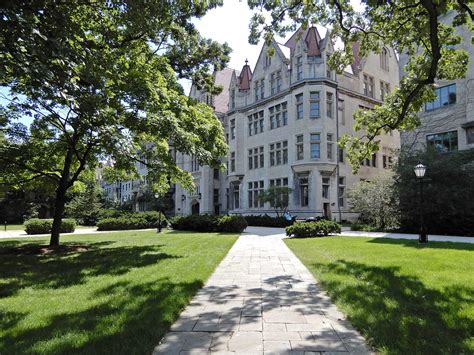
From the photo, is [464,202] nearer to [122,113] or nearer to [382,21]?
[382,21]

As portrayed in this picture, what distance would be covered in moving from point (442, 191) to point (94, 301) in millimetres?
20183

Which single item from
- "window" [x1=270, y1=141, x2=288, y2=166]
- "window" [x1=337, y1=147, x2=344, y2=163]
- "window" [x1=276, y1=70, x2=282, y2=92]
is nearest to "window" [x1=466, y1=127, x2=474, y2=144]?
"window" [x1=337, y1=147, x2=344, y2=163]

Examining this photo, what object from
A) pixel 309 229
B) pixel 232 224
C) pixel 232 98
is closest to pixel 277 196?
pixel 232 224

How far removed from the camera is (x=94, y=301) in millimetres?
6223

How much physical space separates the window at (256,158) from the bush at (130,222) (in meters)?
12.8

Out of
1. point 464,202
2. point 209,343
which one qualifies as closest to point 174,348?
point 209,343

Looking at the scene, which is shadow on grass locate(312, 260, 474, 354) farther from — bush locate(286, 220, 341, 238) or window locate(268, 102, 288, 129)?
window locate(268, 102, 288, 129)

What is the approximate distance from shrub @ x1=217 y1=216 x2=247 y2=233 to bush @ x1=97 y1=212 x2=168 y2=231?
1145 centimetres

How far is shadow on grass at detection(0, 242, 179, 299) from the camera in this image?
8195mm

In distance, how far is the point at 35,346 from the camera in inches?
162

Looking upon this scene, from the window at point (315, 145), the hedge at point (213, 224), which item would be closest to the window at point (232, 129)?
the window at point (315, 145)

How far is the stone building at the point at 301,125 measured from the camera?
3566cm

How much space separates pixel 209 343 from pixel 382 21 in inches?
450

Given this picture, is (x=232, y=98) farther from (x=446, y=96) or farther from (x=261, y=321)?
(x=261, y=321)
